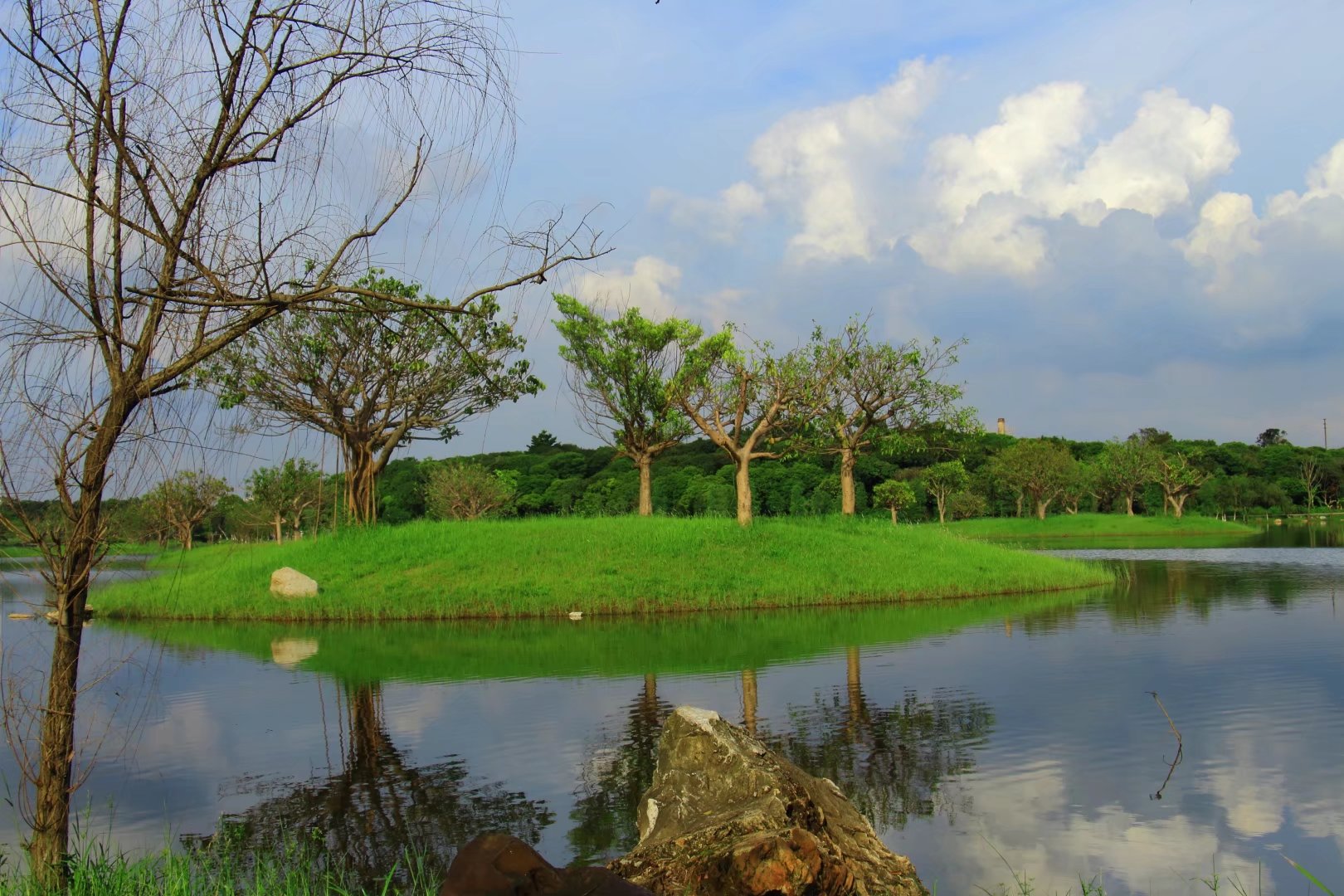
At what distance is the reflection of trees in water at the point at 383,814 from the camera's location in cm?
923

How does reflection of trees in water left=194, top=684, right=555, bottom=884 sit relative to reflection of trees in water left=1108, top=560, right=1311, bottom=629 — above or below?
below

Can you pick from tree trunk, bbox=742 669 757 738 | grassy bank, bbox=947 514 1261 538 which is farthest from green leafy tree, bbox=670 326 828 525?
grassy bank, bbox=947 514 1261 538

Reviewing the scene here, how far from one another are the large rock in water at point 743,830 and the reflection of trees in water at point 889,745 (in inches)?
118

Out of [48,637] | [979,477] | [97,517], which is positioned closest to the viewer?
[97,517]

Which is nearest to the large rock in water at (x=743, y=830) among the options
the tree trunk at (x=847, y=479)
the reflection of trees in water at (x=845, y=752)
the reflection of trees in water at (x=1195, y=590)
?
the reflection of trees in water at (x=845, y=752)

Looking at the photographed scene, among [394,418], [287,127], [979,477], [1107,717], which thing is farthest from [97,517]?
[979,477]

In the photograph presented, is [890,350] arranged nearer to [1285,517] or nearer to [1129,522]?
[1129,522]

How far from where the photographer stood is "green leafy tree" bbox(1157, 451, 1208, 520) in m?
81.1

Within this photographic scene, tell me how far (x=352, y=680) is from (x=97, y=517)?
43.8 feet

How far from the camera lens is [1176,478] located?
81.5 m

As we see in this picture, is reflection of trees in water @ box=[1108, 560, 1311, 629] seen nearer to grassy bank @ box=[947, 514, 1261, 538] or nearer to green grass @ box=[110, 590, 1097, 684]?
green grass @ box=[110, 590, 1097, 684]

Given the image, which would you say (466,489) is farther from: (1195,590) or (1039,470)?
(1039,470)

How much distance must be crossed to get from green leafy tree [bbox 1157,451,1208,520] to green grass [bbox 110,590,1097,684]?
58.4 m

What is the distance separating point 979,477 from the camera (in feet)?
293
